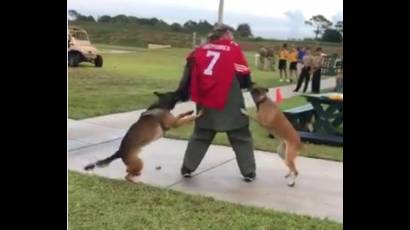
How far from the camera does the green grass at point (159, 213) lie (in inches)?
163

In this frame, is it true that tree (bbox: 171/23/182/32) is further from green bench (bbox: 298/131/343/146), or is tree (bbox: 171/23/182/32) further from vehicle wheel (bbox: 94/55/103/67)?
green bench (bbox: 298/131/343/146)

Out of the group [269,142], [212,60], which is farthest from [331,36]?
[269,142]

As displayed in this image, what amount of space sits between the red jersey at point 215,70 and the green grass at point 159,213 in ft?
2.71

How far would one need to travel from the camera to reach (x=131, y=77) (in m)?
5.47

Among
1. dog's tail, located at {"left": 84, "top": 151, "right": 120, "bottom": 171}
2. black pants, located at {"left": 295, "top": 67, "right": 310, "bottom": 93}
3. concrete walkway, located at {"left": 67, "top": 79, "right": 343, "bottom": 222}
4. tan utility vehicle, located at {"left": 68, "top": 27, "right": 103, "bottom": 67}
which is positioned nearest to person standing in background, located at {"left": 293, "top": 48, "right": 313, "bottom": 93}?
black pants, located at {"left": 295, "top": 67, "right": 310, "bottom": 93}

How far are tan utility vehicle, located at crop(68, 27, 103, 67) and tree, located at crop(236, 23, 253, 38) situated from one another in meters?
1.22

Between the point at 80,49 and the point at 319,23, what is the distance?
215cm

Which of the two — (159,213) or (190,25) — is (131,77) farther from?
(159,213)

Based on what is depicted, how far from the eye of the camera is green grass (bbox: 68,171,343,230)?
4.13 metres

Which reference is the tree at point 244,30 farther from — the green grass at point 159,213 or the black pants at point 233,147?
the green grass at point 159,213
